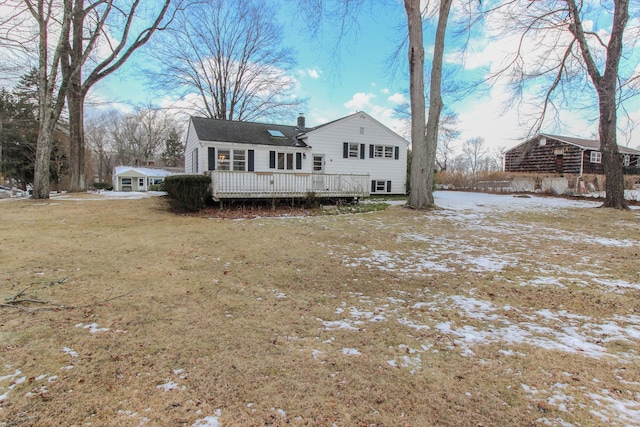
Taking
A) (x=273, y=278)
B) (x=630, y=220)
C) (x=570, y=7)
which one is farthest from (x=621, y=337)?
(x=570, y=7)

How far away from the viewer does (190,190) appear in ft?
35.4

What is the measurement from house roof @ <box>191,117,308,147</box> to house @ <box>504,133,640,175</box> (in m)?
19.8

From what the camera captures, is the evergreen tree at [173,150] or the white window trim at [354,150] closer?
the white window trim at [354,150]

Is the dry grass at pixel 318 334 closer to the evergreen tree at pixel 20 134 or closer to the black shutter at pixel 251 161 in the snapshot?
the black shutter at pixel 251 161

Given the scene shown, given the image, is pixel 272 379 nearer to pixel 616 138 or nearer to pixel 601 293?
pixel 601 293

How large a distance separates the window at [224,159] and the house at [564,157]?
2324cm

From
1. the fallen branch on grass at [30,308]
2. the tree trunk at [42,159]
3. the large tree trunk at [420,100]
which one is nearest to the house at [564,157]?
the large tree trunk at [420,100]

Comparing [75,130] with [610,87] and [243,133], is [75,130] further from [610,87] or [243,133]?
[610,87]

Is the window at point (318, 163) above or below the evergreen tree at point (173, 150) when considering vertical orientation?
below

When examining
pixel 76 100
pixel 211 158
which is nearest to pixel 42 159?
pixel 76 100

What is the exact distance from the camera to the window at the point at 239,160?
16.0m

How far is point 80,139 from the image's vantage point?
53.6 ft

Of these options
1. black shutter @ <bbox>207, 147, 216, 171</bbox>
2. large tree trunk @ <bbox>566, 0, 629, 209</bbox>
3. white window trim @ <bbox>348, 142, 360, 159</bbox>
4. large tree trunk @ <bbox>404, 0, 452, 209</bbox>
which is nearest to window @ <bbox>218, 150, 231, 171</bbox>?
black shutter @ <bbox>207, 147, 216, 171</bbox>

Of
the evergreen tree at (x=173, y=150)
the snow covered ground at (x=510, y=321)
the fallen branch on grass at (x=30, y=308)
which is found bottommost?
the snow covered ground at (x=510, y=321)
